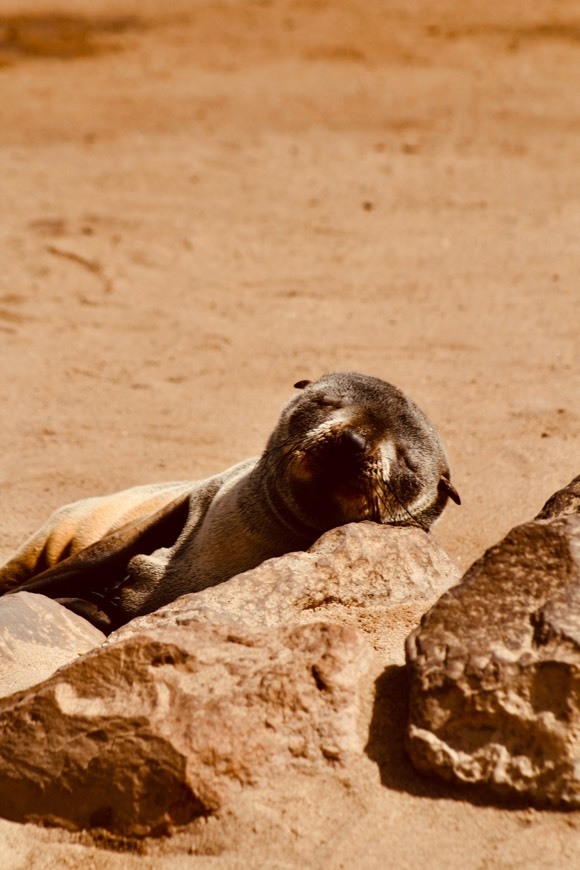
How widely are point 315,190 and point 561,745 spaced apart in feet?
26.9

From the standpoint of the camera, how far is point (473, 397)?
6832 mm

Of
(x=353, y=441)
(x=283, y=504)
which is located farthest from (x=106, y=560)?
(x=353, y=441)

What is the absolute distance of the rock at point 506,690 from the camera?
8.82 feet

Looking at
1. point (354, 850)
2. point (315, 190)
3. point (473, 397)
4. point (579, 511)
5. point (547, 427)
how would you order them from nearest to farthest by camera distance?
point (354, 850) < point (579, 511) < point (547, 427) < point (473, 397) < point (315, 190)

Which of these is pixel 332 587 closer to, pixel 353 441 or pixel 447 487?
pixel 353 441

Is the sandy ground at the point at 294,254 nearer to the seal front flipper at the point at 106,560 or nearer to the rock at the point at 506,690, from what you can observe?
the rock at the point at 506,690

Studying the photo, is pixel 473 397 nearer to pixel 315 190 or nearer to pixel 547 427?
pixel 547 427

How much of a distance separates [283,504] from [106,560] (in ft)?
2.74

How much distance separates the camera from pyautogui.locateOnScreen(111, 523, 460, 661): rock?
347 cm

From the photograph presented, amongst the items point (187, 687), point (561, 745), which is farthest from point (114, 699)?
point (561, 745)

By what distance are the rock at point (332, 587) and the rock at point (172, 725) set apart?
35 cm

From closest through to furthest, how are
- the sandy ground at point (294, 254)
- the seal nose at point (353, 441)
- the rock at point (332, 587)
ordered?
the rock at point (332, 587) < the seal nose at point (353, 441) < the sandy ground at point (294, 254)

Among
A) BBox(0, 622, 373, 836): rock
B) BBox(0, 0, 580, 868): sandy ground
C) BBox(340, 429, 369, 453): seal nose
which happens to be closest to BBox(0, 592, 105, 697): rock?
BBox(0, 622, 373, 836): rock

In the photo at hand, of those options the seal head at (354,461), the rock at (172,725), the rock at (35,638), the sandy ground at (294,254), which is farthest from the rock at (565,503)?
the rock at (35,638)
